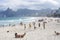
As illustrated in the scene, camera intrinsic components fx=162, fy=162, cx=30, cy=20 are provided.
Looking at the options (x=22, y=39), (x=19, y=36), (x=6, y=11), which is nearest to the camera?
(x=22, y=39)

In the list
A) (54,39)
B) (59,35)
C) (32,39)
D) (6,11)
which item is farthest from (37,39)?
(6,11)

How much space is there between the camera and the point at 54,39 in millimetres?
12141

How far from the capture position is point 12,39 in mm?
13688

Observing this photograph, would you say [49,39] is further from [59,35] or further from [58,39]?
[59,35]

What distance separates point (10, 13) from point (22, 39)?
7066 inches

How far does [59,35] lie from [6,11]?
582 feet

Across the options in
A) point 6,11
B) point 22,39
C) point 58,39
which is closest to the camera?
point 58,39

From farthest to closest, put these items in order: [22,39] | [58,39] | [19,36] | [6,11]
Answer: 1. [6,11]
2. [19,36]
3. [22,39]
4. [58,39]

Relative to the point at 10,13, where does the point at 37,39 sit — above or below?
above

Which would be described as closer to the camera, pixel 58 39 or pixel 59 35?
pixel 58 39

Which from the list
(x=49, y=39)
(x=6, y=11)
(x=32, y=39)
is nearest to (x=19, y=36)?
(x=32, y=39)

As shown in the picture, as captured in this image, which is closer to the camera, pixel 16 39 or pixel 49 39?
pixel 49 39

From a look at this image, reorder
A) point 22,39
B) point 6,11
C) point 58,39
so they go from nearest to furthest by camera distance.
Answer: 1. point 58,39
2. point 22,39
3. point 6,11

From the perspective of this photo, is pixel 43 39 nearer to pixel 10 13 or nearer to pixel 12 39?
pixel 12 39
